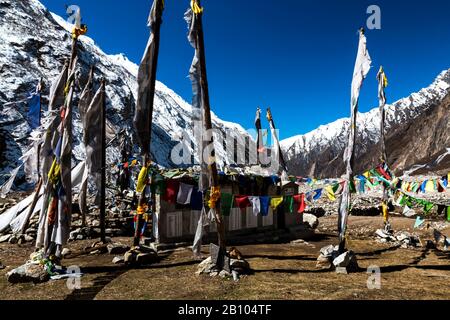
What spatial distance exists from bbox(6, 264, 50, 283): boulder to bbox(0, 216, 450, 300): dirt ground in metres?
0.22

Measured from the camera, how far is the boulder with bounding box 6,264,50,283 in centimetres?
846

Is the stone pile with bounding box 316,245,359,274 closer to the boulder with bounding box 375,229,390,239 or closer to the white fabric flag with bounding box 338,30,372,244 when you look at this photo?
the white fabric flag with bounding box 338,30,372,244

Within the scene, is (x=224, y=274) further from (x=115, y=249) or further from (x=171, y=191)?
(x=115, y=249)

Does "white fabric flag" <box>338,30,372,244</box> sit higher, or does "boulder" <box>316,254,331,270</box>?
"white fabric flag" <box>338,30,372,244</box>

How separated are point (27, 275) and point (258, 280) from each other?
6.00m

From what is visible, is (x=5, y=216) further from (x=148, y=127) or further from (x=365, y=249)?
(x=365, y=249)

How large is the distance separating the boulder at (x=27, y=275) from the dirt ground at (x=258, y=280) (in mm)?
222

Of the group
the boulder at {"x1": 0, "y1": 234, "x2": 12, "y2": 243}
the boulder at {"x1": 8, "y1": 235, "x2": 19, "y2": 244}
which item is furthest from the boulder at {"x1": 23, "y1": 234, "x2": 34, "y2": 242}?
the boulder at {"x1": 0, "y1": 234, "x2": 12, "y2": 243}

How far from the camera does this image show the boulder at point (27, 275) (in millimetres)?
8461

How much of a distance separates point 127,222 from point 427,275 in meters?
14.8

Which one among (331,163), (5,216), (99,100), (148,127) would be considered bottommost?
(5,216)

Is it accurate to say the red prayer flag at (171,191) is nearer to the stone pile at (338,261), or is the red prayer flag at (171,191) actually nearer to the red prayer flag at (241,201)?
the red prayer flag at (241,201)
